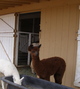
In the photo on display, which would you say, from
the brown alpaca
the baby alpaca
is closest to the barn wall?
the brown alpaca

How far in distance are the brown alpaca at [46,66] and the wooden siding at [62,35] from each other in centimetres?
63

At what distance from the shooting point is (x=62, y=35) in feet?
15.5

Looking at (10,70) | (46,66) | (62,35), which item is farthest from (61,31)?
(10,70)

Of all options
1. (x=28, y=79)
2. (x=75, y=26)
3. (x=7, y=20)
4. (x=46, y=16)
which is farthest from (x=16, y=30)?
(x=28, y=79)

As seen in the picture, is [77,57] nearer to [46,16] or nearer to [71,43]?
[71,43]

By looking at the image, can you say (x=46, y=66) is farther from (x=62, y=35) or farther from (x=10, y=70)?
(x=62, y=35)

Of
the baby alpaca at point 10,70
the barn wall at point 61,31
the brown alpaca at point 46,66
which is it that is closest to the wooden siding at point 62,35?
the barn wall at point 61,31

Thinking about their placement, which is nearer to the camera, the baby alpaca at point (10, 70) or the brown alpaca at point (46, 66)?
the baby alpaca at point (10, 70)

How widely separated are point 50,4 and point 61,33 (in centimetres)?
105

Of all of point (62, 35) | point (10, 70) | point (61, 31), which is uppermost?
point (61, 31)

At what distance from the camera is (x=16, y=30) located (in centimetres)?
658

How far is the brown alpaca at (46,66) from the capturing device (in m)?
3.49

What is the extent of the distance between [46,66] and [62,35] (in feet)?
4.67

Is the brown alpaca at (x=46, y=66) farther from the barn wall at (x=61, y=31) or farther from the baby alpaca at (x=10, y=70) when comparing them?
the barn wall at (x=61, y=31)
